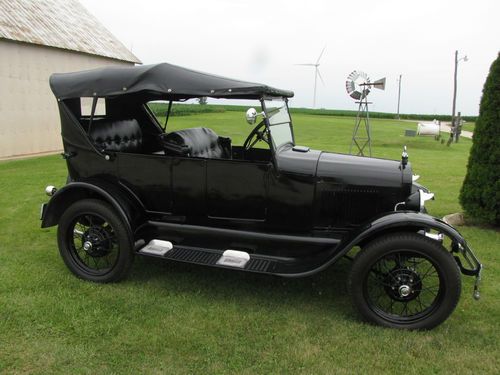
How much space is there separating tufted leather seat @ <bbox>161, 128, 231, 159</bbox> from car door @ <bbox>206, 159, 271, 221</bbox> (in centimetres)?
42

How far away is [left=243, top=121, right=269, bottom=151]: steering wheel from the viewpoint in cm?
402

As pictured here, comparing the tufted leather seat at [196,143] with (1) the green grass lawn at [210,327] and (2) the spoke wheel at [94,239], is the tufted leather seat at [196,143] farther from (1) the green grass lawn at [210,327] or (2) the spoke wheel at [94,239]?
(2) the spoke wheel at [94,239]

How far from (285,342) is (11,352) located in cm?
202

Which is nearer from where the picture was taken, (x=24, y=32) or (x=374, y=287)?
(x=374, y=287)

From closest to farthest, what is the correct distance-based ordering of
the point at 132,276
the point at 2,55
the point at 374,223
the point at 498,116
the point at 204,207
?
the point at 374,223 → the point at 204,207 → the point at 132,276 → the point at 498,116 → the point at 2,55

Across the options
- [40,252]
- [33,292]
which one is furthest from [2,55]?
[33,292]

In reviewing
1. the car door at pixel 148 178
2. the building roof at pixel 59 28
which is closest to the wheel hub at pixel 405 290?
the car door at pixel 148 178

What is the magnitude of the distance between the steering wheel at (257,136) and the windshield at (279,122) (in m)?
0.07

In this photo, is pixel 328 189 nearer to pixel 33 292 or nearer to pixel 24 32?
pixel 33 292

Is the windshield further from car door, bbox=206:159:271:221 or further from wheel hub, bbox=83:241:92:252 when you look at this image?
wheel hub, bbox=83:241:92:252

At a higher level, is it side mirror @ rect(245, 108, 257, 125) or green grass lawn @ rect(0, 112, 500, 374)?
side mirror @ rect(245, 108, 257, 125)

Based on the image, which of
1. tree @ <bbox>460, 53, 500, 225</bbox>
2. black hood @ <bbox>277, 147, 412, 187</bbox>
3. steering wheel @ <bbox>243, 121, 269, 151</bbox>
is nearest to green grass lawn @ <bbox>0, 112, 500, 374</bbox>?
steering wheel @ <bbox>243, 121, 269, 151</bbox>

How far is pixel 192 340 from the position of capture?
330 centimetres

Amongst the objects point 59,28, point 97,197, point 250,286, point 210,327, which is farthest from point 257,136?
point 59,28
